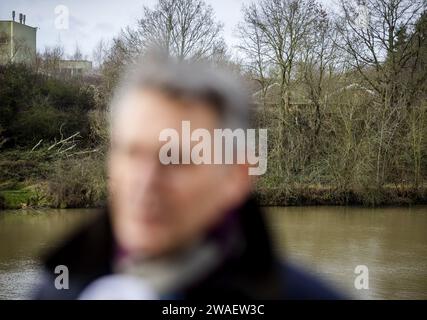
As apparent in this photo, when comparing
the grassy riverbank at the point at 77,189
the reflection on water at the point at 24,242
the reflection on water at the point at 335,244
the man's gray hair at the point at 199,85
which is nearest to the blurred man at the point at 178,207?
the man's gray hair at the point at 199,85

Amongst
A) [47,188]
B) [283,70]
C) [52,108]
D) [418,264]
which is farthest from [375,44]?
[47,188]

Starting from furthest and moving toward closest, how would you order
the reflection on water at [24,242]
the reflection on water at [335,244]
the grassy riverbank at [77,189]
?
the grassy riverbank at [77,189] < the reflection on water at [335,244] < the reflection on water at [24,242]

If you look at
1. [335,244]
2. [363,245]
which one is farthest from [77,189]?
[363,245]

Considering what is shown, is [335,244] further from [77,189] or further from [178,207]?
[178,207]

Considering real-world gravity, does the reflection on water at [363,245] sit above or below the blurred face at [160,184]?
below

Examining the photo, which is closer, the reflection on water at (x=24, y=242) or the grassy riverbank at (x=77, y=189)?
the reflection on water at (x=24, y=242)

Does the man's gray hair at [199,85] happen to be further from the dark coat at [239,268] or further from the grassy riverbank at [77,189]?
the grassy riverbank at [77,189]

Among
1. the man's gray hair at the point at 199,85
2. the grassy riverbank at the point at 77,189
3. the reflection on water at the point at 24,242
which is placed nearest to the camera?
the man's gray hair at the point at 199,85

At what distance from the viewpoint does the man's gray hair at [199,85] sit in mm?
477

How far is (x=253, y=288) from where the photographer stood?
546mm

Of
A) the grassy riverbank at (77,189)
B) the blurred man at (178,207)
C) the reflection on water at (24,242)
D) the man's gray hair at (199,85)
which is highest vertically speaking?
the man's gray hair at (199,85)

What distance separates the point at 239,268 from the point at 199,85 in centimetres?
16

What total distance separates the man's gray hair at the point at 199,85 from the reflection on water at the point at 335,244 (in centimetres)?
284

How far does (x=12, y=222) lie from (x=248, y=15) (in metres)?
4.73
